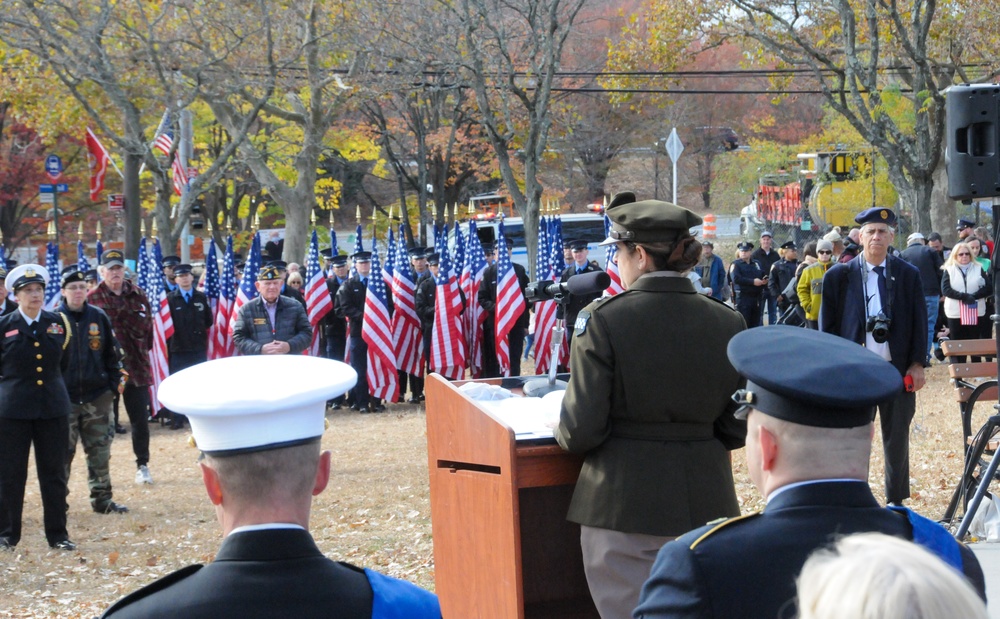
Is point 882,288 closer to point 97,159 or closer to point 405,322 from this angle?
point 405,322

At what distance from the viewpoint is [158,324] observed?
1537cm

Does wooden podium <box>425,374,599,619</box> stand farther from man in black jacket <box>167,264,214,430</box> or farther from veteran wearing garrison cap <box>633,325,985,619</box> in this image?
man in black jacket <box>167,264,214,430</box>

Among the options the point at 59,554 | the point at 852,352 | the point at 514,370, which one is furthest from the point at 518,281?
the point at 852,352

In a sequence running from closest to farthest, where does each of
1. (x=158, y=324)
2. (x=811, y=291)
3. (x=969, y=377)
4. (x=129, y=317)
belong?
(x=969, y=377) → (x=129, y=317) → (x=811, y=291) → (x=158, y=324)

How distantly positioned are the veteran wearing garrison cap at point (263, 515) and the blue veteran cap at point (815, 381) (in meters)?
0.82

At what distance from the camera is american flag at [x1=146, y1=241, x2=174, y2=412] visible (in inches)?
599

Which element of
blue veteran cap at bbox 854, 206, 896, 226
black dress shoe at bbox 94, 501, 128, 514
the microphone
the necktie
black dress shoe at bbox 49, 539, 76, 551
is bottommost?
black dress shoe at bbox 94, 501, 128, 514

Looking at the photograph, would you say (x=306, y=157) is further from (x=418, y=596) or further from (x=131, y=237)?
(x=418, y=596)

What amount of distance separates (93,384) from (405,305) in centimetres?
715

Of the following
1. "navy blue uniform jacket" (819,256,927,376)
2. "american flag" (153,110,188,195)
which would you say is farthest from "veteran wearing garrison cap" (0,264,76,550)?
"american flag" (153,110,188,195)

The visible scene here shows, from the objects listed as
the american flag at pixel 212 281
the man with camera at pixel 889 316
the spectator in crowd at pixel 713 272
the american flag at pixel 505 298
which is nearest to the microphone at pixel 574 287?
the man with camera at pixel 889 316

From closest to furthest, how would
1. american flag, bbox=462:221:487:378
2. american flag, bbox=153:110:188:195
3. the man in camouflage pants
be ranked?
the man in camouflage pants, american flag, bbox=462:221:487:378, american flag, bbox=153:110:188:195

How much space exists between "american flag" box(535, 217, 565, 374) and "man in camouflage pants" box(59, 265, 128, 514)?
25.0 feet

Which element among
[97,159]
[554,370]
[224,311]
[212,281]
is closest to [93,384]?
[554,370]
